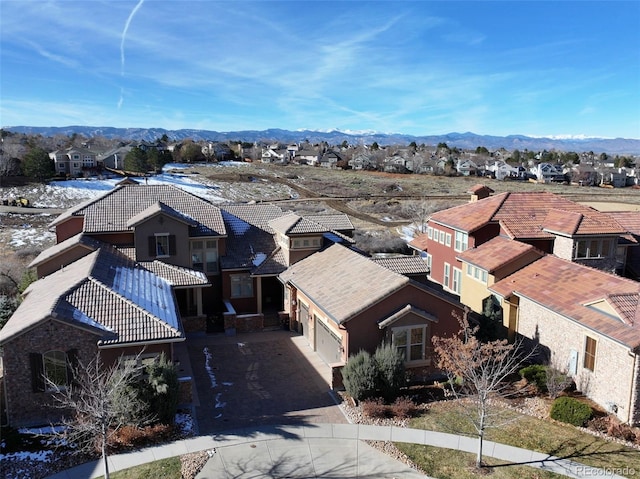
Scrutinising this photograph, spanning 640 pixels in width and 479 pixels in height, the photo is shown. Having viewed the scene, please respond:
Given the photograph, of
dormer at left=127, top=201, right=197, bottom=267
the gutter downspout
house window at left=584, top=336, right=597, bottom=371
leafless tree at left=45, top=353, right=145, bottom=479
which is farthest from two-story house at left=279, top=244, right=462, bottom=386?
dormer at left=127, top=201, right=197, bottom=267

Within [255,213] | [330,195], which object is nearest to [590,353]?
[255,213]

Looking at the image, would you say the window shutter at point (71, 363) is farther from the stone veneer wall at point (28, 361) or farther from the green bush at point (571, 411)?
the green bush at point (571, 411)

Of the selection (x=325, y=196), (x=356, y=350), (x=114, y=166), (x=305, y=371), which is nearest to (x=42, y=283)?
(x=305, y=371)

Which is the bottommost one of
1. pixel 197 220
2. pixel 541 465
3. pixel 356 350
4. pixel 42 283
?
pixel 541 465

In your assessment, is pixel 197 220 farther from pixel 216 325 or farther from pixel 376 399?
pixel 376 399

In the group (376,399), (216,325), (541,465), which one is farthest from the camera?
(216,325)

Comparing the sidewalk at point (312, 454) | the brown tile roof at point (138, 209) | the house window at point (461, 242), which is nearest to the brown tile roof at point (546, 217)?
the house window at point (461, 242)

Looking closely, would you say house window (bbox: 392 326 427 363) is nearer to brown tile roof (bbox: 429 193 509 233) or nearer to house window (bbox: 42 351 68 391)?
brown tile roof (bbox: 429 193 509 233)
